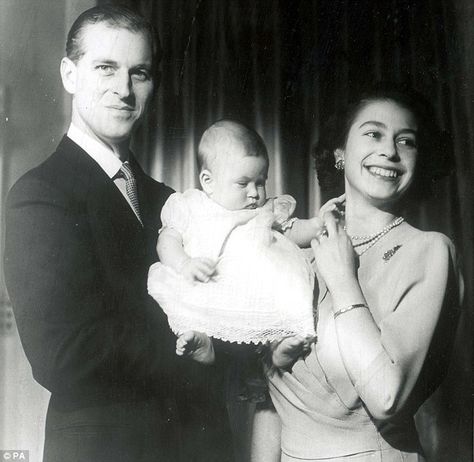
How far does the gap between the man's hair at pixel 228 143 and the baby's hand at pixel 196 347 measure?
35cm

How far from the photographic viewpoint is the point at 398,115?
1381 millimetres

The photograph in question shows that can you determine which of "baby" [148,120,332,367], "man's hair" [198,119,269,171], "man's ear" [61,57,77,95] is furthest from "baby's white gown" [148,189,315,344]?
"man's ear" [61,57,77,95]

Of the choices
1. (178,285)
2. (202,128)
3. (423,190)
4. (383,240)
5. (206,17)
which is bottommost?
(178,285)

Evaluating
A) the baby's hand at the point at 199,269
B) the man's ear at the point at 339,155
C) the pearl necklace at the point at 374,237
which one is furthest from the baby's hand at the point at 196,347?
the man's ear at the point at 339,155

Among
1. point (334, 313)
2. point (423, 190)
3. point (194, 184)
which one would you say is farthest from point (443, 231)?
point (194, 184)

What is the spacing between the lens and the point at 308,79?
4.98ft

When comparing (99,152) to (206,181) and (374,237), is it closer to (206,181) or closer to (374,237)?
(206,181)

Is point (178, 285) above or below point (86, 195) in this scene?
below

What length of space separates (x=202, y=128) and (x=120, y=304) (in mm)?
427

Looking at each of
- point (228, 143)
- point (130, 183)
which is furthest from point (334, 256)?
point (130, 183)

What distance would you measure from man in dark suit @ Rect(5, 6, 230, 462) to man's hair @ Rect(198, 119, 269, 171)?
0.14m

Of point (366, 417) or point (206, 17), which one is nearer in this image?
point (366, 417)

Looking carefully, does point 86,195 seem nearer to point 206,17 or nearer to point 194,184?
point 194,184

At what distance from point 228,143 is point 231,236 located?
8.1 inches
